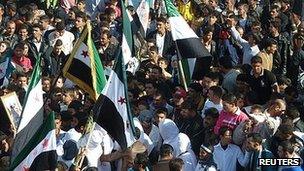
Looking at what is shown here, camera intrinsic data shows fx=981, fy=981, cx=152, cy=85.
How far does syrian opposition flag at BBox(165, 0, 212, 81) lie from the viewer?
44.2 ft

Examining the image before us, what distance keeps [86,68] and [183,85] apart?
7.31ft

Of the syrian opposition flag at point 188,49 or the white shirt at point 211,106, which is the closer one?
the white shirt at point 211,106

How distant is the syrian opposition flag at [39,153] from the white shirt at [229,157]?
2.01 metres

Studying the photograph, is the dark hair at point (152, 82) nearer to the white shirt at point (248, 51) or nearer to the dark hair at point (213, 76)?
the dark hair at point (213, 76)

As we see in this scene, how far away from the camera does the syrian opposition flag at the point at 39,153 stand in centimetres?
1080

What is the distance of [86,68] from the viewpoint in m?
12.4

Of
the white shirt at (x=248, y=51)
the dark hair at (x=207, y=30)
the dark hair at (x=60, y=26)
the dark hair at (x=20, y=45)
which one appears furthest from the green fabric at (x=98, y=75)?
the dark hair at (x=60, y=26)

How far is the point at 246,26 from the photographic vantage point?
1798 cm

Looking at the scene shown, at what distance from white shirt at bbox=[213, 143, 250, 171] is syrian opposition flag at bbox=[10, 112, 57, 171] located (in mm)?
2006

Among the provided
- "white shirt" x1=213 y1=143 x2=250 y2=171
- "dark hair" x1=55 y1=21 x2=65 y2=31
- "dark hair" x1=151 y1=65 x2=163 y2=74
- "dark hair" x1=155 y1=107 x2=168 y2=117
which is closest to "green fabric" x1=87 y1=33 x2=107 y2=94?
"dark hair" x1=155 y1=107 x2=168 y2=117

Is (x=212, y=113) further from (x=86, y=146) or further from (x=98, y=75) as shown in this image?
(x=86, y=146)

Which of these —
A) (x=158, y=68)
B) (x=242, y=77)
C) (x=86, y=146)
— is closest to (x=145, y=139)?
(x=86, y=146)

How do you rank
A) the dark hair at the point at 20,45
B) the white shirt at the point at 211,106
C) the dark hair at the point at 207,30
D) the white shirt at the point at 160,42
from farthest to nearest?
the white shirt at the point at 160,42
the dark hair at the point at 207,30
the dark hair at the point at 20,45
the white shirt at the point at 211,106

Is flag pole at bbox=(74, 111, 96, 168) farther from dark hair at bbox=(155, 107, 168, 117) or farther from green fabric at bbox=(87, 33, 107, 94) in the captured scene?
dark hair at bbox=(155, 107, 168, 117)
